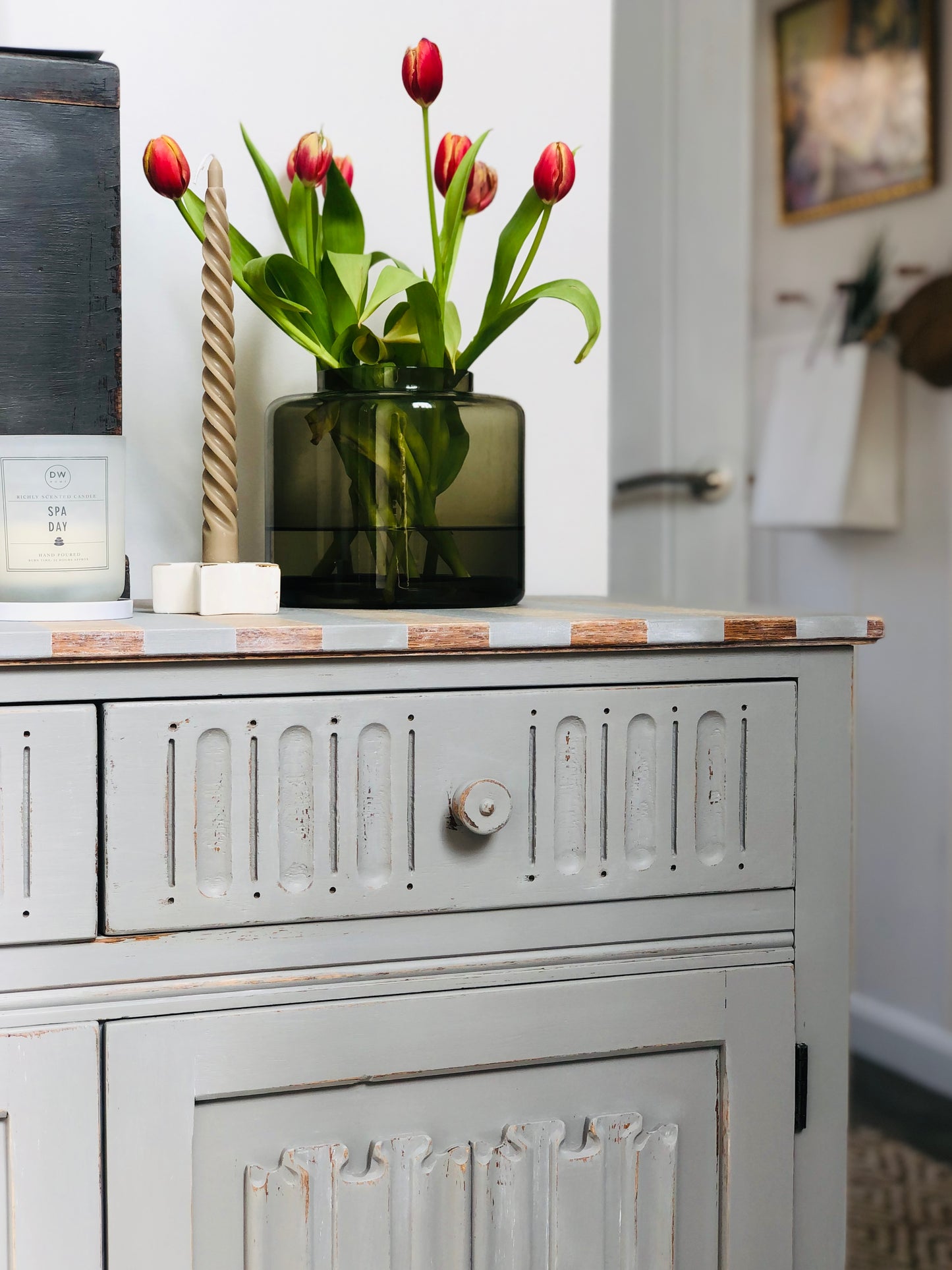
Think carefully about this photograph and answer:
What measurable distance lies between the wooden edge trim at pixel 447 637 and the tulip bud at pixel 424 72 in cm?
35

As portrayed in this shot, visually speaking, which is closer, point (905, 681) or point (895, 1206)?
point (895, 1206)

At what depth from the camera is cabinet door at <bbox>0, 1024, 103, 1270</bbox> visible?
0.62 m

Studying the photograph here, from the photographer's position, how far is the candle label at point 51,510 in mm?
691

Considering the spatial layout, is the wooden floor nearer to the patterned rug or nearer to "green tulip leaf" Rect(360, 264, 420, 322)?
the patterned rug

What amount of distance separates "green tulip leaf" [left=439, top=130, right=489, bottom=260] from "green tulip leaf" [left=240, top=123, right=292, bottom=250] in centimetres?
11

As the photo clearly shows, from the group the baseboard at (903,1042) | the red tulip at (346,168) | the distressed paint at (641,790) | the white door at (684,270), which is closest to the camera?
the distressed paint at (641,790)

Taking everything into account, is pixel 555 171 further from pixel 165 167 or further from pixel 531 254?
pixel 165 167

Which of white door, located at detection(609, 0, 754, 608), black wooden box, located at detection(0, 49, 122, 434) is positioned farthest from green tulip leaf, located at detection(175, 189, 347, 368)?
white door, located at detection(609, 0, 754, 608)

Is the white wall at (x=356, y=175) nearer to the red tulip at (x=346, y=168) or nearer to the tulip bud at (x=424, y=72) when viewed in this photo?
the red tulip at (x=346, y=168)

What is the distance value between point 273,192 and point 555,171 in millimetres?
217

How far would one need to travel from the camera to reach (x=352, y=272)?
0.80 m

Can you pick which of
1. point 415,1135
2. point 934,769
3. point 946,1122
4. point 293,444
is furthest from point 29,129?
point 946,1122

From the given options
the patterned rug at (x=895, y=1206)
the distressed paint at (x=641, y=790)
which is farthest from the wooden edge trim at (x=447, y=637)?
the patterned rug at (x=895, y=1206)

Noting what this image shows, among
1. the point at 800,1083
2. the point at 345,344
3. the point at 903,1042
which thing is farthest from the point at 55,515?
the point at 903,1042
